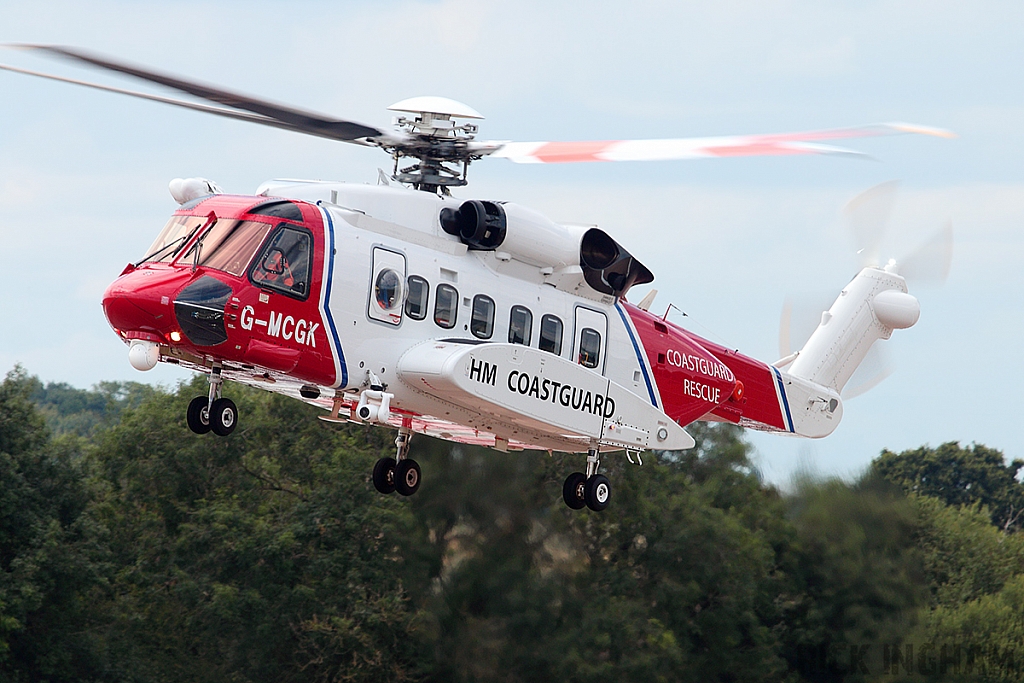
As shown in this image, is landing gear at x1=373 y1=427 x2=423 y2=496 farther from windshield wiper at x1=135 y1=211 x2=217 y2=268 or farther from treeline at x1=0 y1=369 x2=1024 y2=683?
treeline at x1=0 y1=369 x2=1024 y2=683

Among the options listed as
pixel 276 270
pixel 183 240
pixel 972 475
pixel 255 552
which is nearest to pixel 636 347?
pixel 276 270

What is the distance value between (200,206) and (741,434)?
76.0ft

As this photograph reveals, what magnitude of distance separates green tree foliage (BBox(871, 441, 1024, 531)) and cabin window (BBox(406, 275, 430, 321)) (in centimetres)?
3507

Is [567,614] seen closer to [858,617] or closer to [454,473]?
[454,473]

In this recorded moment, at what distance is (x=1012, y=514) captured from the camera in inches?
1962

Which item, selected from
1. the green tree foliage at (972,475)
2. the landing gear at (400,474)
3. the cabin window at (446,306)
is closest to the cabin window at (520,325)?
the cabin window at (446,306)

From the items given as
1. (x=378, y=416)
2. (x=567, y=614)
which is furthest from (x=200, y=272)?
(x=567, y=614)

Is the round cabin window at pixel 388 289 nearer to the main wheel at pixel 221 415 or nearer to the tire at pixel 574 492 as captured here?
the main wheel at pixel 221 415

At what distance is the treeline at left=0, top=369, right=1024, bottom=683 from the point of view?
28.8 metres

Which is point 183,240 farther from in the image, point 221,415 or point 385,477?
point 385,477

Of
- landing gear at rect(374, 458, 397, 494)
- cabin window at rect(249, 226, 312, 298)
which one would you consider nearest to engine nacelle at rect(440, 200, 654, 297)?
cabin window at rect(249, 226, 312, 298)

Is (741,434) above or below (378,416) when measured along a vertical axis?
above

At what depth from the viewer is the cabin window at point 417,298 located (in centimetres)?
1538

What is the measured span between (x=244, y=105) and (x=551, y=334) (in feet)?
14.0
